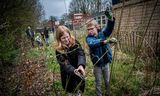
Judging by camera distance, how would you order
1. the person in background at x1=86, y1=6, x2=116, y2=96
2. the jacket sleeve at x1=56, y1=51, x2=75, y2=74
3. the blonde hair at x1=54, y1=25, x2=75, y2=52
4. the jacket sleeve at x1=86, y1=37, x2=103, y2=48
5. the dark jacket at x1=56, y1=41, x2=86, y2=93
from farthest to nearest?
1. the person in background at x1=86, y1=6, x2=116, y2=96
2. the jacket sleeve at x1=86, y1=37, x2=103, y2=48
3. the blonde hair at x1=54, y1=25, x2=75, y2=52
4. the dark jacket at x1=56, y1=41, x2=86, y2=93
5. the jacket sleeve at x1=56, y1=51, x2=75, y2=74

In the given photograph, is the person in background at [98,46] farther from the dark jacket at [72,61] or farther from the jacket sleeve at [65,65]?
the jacket sleeve at [65,65]

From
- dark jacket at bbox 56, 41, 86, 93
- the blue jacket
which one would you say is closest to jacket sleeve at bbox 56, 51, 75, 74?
dark jacket at bbox 56, 41, 86, 93

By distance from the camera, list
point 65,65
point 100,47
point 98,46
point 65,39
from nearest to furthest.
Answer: point 65,65 < point 65,39 < point 98,46 < point 100,47

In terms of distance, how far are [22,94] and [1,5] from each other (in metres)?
4.06

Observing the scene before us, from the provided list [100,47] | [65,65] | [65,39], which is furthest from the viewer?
[100,47]

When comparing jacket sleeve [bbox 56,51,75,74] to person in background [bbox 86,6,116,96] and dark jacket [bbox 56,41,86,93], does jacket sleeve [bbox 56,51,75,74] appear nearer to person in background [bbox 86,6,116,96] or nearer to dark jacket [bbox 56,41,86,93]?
dark jacket [bbox 56,41,86,93]

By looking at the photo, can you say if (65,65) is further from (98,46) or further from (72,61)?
(98,46)

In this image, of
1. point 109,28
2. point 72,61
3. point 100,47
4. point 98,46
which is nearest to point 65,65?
point 72,61

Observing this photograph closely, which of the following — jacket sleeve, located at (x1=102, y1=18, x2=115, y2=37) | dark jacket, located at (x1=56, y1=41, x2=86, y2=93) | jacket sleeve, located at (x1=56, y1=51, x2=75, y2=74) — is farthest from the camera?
jacket sleeve, located at (x1=102, y1=18, x2=115, y2=37)

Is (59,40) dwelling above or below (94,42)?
above

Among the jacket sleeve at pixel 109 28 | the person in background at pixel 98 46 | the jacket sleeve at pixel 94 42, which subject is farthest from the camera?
the jacket sleeve at pixel 109 28

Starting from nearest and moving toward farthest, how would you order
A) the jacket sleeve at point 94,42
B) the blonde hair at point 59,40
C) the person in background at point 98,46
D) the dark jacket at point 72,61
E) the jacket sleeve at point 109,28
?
the dark jacket at point 72,61 < the blonde hair at point 59,40 < the jacket sleeve at point 94,42 < the person in background at point 98,46 < the jacket sleeve at point 109,28

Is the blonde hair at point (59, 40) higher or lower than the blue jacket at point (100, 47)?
higher

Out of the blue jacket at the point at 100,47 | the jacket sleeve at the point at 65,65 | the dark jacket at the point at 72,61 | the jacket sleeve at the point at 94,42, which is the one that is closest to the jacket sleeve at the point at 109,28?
the blue jacket at the point at 100,47
